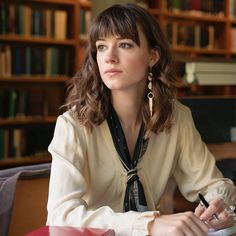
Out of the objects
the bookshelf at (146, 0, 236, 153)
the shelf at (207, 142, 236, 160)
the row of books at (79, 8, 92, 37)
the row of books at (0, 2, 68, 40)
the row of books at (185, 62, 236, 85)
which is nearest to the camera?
the shelf at (207, 142, 236, 160)

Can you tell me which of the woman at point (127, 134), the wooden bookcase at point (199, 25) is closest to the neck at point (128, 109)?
the woman at point (127, 134)

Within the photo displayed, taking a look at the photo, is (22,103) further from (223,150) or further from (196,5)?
(196,5)

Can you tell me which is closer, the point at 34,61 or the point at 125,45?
the point at 125,45

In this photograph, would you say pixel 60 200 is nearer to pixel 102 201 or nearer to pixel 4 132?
pixel 102 201

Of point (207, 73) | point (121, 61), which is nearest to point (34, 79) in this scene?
A: point (207, 73)

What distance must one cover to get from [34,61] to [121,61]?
2943mm

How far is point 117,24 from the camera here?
1295 millimetres

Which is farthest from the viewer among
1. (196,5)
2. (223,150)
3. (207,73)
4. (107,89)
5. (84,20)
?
(196,5)

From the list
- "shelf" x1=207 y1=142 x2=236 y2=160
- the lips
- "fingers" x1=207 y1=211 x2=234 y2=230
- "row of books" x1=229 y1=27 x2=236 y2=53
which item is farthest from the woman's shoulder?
"row of books" x1=229 y1=27 x2=236 y2=53

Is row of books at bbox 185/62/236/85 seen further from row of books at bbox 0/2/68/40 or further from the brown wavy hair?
row of books at bbox 0/2/68/40

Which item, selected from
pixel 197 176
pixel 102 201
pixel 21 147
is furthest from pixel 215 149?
pixel 21 147

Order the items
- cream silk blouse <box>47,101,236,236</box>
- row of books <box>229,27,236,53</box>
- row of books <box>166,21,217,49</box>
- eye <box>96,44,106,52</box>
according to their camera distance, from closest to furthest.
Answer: cream silk blouse <box>47,101,236,236</box>, eye <box>96,44,106,52</box>, row of books <box>166,21,217,49</box>, row of books <box>229,27,236,53</box>

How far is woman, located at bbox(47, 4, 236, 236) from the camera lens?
123cm

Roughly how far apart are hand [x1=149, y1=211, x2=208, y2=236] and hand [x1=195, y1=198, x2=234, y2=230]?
16 cm
